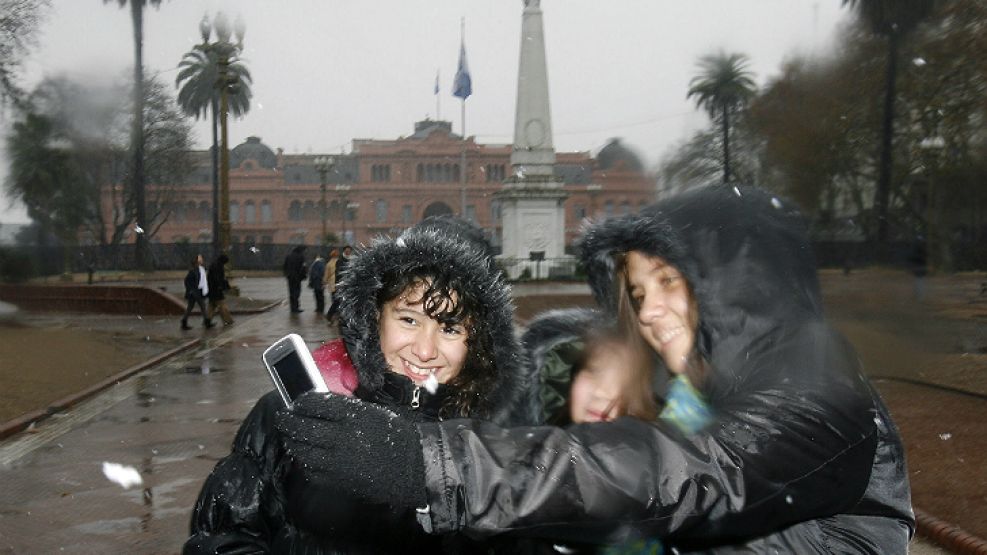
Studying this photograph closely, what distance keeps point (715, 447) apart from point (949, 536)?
517 centimetres

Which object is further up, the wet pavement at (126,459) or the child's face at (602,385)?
the child's face at (602,385)

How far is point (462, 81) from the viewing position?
127ft

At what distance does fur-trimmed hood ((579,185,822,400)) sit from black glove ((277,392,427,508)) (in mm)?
512

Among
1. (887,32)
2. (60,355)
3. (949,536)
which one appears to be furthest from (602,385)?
(60,355)

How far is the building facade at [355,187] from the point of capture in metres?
46.8

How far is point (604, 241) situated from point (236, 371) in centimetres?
1305

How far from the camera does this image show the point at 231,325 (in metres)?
22.0

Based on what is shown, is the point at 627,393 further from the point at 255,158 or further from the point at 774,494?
the point at 255,158

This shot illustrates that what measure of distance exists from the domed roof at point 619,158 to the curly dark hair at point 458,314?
476 millimetres

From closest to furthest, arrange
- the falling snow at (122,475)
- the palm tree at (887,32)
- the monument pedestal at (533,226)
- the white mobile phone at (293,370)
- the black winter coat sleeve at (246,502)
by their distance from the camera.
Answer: the white mobile phone at (293,370), the black winter coat sleeve at (246,502), the falling snow at (122,475), the palm tree at (887,32), the monument pedestal at (533,226)

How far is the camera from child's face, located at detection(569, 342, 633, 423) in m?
1.89

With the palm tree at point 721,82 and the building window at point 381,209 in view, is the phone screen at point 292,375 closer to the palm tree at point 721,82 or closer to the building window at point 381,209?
the palm tree at point 721,82

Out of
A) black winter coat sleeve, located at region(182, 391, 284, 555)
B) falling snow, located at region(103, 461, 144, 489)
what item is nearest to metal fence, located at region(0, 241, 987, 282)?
black winter coat sleeve, located at region(182, 391, 284, 555)

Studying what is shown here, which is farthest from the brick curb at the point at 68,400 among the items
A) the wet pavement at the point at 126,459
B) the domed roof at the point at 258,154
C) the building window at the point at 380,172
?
the domed roof at the point at 258,154
